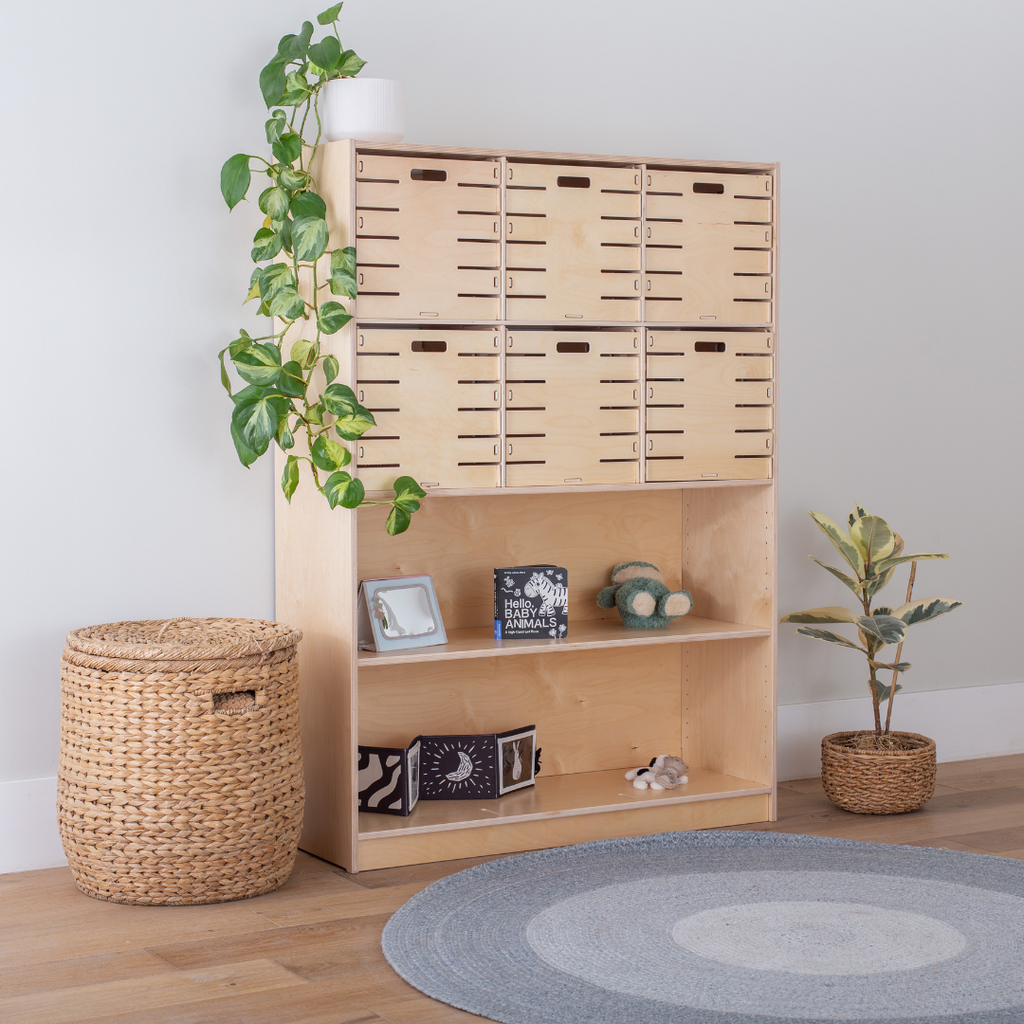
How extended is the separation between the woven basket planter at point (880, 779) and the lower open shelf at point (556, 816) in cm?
21

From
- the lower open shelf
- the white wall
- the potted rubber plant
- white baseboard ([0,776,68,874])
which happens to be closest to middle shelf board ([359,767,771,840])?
the lower open shelf

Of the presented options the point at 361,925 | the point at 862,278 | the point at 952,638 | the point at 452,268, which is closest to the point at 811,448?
the point at 862,278

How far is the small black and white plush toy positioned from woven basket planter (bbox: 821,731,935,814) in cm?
37

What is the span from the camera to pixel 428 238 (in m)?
2.72

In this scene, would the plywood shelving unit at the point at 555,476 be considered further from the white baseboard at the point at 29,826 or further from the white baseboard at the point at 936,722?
the white baseboard at the point at 29,826

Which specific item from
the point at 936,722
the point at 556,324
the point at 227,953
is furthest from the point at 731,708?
the point at 227,953

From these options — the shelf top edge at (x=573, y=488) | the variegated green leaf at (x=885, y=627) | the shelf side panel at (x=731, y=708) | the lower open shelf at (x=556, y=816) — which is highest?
the shelf top edge at (x=573, y=488)

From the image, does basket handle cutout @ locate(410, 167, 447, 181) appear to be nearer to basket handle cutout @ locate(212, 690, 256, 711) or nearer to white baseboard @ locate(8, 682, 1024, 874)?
basket handle cutout @ locate(212, 690, 256, 711)

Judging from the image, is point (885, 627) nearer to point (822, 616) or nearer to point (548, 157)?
point (822, 616)

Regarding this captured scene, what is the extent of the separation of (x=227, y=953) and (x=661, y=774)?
122cm

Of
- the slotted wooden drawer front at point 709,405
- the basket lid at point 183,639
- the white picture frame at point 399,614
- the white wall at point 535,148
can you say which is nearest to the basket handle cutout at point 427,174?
the white wall at point 535,148

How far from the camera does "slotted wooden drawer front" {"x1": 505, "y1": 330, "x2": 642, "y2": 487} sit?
2824 millimetres

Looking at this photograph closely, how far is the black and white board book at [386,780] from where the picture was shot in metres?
2.83

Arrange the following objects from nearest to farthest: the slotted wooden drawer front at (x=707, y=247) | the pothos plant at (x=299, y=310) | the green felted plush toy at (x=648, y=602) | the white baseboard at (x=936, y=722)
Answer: the pothos plant at (x=299, y=310) < the slotted wooden drawer front at (x=707, y=247) < the green felted plush toy at (x=648, y=602) < the white baseboard at (x=936, y=722)
